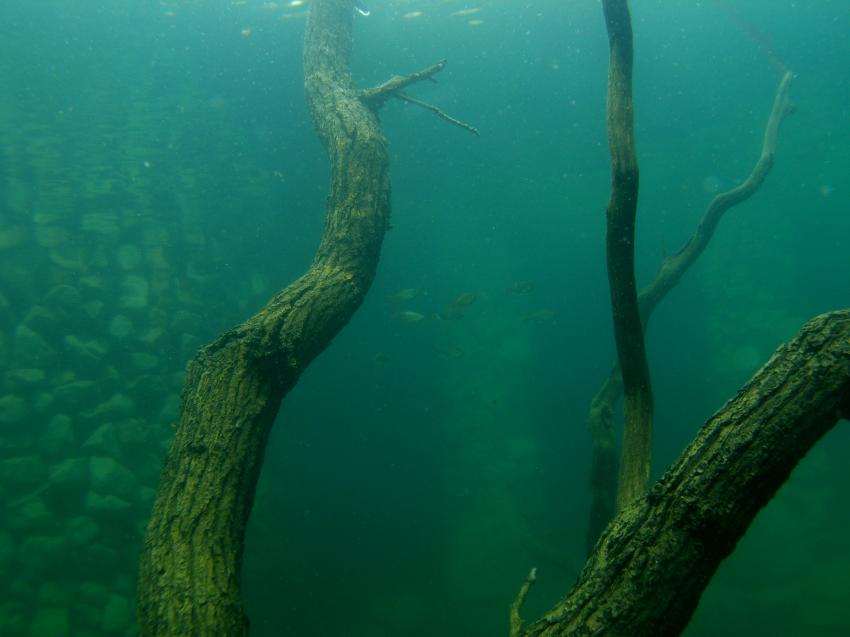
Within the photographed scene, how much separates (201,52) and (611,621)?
55.5ft

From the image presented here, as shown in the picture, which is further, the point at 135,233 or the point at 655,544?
the point at 135,233

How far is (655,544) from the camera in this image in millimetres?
1980

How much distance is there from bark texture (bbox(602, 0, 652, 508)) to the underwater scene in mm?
5589

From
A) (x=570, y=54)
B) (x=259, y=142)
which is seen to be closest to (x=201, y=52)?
(x=259, y=142)

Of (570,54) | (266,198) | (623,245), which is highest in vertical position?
(570,54)

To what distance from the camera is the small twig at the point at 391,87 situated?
248 inches

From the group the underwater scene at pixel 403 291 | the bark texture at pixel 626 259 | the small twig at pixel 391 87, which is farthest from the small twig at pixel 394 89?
the bark texture at pixel 626 259

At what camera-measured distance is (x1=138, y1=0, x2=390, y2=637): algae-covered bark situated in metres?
2.82

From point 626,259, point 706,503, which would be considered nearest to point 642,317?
point 626,259

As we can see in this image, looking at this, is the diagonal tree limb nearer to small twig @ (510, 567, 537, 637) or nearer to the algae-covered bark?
small twig @ (510, 567, 537, 637)

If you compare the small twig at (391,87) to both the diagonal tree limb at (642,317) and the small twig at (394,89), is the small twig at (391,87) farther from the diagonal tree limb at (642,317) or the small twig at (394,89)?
the diagonal tree limb at (642,317)

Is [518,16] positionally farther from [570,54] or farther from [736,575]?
[736,575]

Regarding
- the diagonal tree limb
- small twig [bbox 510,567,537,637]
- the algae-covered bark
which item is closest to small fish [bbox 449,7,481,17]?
the diagonal tree limb

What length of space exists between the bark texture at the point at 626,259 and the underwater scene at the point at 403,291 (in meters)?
5.59
